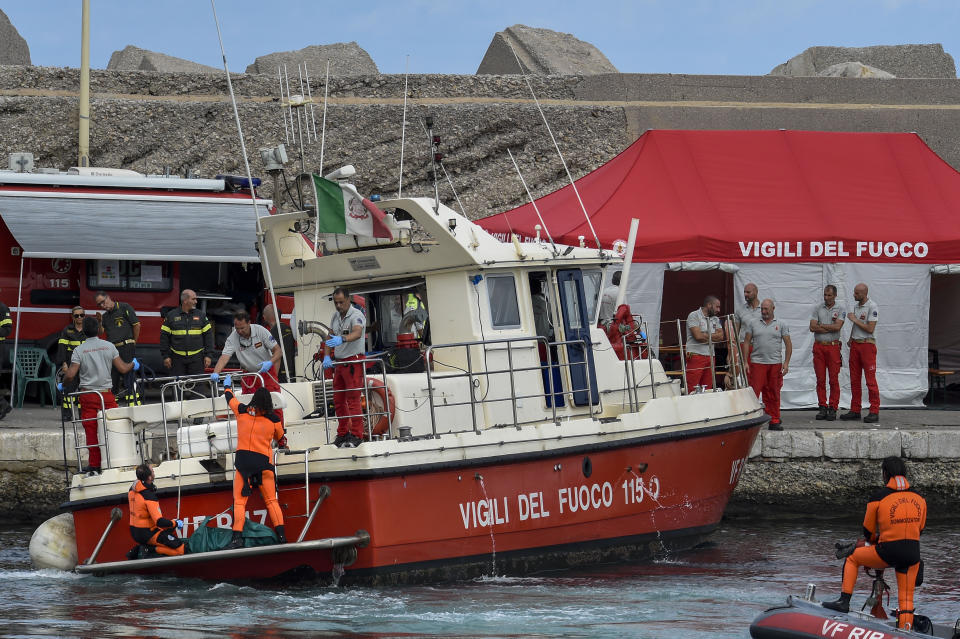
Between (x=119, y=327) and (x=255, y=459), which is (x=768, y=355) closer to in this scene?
(x=255, y=459)

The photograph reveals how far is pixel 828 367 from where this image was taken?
1376 centimetres

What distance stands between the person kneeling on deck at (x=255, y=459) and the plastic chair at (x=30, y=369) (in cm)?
676

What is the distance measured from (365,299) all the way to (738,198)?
6356 millimetres

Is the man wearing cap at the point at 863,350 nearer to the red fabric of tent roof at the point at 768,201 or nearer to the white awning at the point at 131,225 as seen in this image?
the red fabric of tent roof at the point at 768,201

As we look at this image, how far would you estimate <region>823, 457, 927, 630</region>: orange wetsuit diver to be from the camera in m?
7.40

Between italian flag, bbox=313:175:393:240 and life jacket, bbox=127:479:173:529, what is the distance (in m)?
2.39

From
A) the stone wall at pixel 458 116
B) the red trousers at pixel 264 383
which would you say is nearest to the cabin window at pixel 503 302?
the red trousers at pixel 264 383

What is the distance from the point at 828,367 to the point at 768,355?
1.23m

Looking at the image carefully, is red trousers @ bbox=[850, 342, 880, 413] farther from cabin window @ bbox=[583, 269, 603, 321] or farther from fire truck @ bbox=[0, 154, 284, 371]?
fire truck @ bbox=[0, 154, 284, 371]

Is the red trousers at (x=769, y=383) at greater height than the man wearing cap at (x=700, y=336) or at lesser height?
lesser

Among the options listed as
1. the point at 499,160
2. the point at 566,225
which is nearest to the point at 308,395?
the point at 566,225

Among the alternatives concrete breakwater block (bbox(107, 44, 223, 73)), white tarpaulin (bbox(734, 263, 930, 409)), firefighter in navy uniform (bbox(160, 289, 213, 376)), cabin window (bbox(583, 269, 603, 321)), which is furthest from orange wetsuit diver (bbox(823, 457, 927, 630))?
concrete breakwater block (bbox(107, 44, 223, 73))

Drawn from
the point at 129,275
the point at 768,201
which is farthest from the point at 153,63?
the point at 768,201

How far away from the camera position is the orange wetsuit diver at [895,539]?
740 cm
